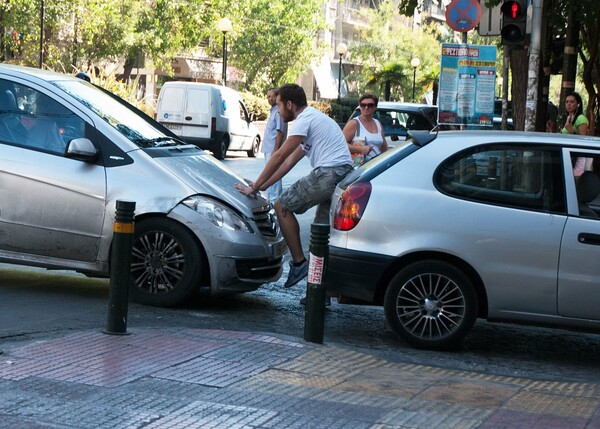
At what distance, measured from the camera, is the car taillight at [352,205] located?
8156 mm

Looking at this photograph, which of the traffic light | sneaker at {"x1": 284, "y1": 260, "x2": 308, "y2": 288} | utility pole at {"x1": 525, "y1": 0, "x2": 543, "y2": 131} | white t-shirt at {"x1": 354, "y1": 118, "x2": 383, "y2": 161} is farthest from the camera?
utility pole at {"x1": 525, "y1": 0, "x2": 543, "y2": 131}

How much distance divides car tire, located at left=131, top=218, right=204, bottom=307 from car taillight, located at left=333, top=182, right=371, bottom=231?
119cm

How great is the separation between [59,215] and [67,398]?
333cm

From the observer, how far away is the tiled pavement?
5.63 m

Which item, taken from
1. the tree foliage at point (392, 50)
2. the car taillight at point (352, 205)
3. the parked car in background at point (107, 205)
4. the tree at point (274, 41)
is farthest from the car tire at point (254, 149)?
the tree foliage at point (392, 50)

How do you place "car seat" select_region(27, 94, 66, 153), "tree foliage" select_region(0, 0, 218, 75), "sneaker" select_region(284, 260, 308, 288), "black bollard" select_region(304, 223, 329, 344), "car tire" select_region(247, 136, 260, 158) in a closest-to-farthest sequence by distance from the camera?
"black bollard" select_region(304, 223, 329, 344), "car seat" select_region(27, 94, 66, 153), "sneaker" select_region(284, 260, 308, 288), "car tire" select_region(247, 136, 260, 158), "tree foliage" select_region(0, 0, 218, 75)

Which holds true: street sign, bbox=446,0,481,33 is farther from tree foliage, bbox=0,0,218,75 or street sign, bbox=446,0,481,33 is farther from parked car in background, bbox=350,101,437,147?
tree foliage, bbox=0,0,218,75

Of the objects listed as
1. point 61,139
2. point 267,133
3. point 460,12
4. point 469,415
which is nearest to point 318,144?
point 61,139

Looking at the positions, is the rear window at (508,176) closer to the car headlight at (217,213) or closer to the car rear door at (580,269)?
the car rear door at (580,269)

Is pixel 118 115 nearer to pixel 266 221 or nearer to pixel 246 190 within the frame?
pixel 246 190

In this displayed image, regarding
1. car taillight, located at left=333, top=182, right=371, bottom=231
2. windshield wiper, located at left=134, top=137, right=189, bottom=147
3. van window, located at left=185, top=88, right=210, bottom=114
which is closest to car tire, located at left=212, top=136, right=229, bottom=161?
van window, located at left=185, top=88, right=210, bottom=114

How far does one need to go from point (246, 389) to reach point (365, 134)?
716 cm

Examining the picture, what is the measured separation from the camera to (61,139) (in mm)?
9156

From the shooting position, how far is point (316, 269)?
7.70 m
